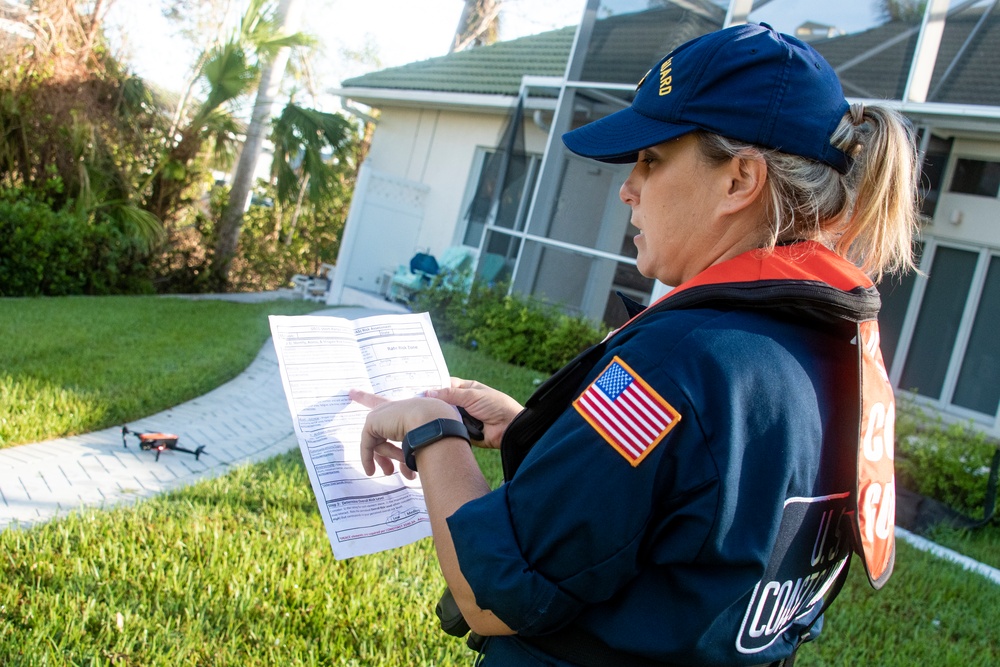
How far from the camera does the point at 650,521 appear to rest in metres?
1.12

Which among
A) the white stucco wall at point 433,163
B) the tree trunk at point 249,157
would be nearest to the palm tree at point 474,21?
the white stucco wall at point 433,163

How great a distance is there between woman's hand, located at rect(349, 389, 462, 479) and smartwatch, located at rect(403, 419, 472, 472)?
3 cm

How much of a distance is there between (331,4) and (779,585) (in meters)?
33.5

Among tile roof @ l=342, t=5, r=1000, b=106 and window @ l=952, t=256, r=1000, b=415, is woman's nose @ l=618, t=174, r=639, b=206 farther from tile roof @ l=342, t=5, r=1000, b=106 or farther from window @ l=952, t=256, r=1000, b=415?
window @ l=952, t=256, r=1000, b=415

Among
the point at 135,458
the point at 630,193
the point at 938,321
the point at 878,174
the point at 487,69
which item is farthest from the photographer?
the point at 487,69

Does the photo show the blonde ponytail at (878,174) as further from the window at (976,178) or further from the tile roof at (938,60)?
the window at (976,178)

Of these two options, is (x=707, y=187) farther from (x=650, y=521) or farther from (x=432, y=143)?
(x=432, y=143)

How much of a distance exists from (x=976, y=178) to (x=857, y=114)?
858cm

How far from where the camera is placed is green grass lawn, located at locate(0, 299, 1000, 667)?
9.10 ft

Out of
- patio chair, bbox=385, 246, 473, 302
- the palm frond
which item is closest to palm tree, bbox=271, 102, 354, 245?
the palm frond

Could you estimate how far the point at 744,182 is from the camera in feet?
4.25

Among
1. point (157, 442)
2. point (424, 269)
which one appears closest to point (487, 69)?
point (424, 269)

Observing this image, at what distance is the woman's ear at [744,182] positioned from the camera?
128 centimetres

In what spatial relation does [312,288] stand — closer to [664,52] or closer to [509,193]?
[509,193]
